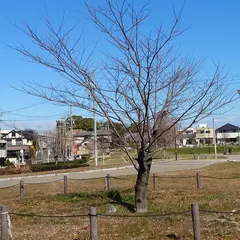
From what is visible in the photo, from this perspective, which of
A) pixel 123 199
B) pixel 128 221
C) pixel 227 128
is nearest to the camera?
pixel 128 221

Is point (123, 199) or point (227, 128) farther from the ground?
point (227, 128)

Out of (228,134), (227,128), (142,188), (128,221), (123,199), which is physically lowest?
(128,221)

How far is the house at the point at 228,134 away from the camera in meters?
138

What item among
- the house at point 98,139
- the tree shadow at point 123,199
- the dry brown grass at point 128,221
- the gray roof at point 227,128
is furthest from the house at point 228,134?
the dry brown grass at point 128,221

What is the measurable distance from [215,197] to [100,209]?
3581mm

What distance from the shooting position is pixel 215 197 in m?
11.5

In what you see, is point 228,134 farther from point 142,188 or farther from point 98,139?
point 142,188

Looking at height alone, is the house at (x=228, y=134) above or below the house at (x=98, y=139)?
above

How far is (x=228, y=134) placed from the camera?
139 metres

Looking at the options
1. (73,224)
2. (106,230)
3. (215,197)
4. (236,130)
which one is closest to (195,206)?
(106,230)

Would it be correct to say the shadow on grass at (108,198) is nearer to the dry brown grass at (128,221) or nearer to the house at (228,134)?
the dry brown grass at (128,221)

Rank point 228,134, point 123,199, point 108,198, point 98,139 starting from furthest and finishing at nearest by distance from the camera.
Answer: point 228,134 → point 98,139 → point 108,198 → point 123,199

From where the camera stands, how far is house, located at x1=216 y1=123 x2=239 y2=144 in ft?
453

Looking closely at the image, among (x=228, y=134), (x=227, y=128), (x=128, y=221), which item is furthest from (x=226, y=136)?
(x=128, y=221)
